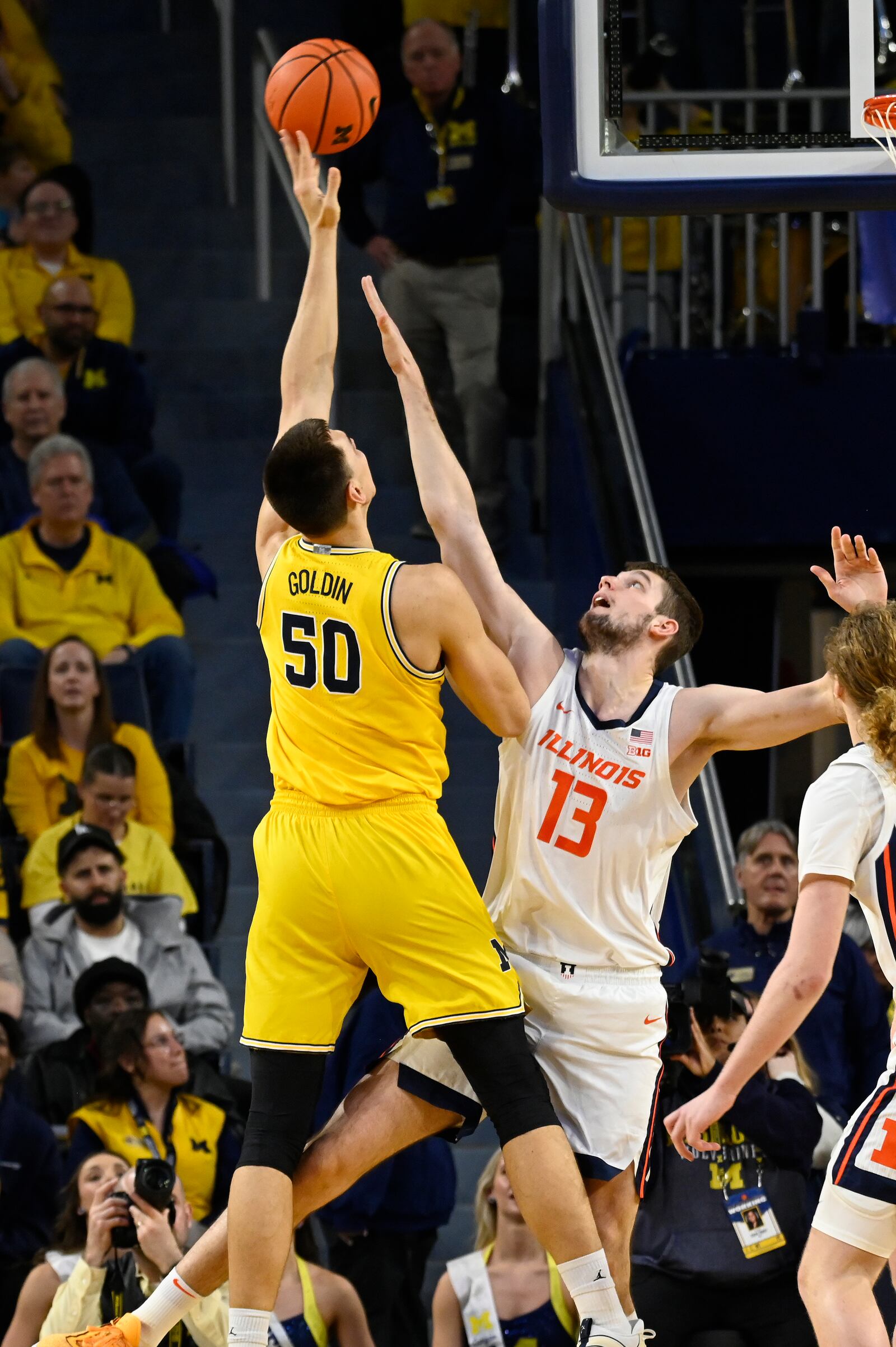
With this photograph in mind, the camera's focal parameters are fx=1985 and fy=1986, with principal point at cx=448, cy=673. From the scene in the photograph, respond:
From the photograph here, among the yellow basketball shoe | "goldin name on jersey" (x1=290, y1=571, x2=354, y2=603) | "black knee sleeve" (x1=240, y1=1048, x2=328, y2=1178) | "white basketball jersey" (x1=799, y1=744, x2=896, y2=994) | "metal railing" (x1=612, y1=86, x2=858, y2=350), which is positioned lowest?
the yellow basketball shoe

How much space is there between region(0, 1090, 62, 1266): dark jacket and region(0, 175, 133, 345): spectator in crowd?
16.2 ft

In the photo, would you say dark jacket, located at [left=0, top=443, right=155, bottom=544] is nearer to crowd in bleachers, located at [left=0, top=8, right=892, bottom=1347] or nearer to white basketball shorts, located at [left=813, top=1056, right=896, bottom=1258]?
crowd in bleachers, located at [left=0, top=8, right=892, bottom=1347]

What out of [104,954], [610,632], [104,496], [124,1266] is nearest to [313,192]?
[610,632]

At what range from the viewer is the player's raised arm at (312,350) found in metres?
5.19

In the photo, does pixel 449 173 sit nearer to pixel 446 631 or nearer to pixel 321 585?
pixel 321 585

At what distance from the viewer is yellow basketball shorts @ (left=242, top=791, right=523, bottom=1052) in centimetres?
465

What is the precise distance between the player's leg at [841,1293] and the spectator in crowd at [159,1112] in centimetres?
311

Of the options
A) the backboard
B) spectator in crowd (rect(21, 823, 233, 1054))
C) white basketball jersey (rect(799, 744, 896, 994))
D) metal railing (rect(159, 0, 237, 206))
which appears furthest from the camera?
metal railing (rect(159, 0, 237, 206))

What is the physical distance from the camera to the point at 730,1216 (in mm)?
6367

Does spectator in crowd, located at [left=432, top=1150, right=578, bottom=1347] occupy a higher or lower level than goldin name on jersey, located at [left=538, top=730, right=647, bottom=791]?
lower

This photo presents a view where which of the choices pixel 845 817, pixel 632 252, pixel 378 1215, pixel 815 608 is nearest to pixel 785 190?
pixel 845 817

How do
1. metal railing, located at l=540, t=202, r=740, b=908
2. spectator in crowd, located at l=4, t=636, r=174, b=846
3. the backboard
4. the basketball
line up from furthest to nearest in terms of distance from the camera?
spectator in crowd, located at l=4, t=636, r=174, b=846 → metal railing, located at l=540, t=202, r=740, b=908 → the basketball → the backboard

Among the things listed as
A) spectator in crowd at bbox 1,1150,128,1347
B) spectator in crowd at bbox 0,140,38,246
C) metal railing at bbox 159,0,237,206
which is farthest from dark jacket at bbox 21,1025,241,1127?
metal railing at bbox 159,0,237,206

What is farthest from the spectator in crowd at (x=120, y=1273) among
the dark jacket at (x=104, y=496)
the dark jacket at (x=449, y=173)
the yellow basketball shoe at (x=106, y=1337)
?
the dark jacket at (x=449, y=173)
